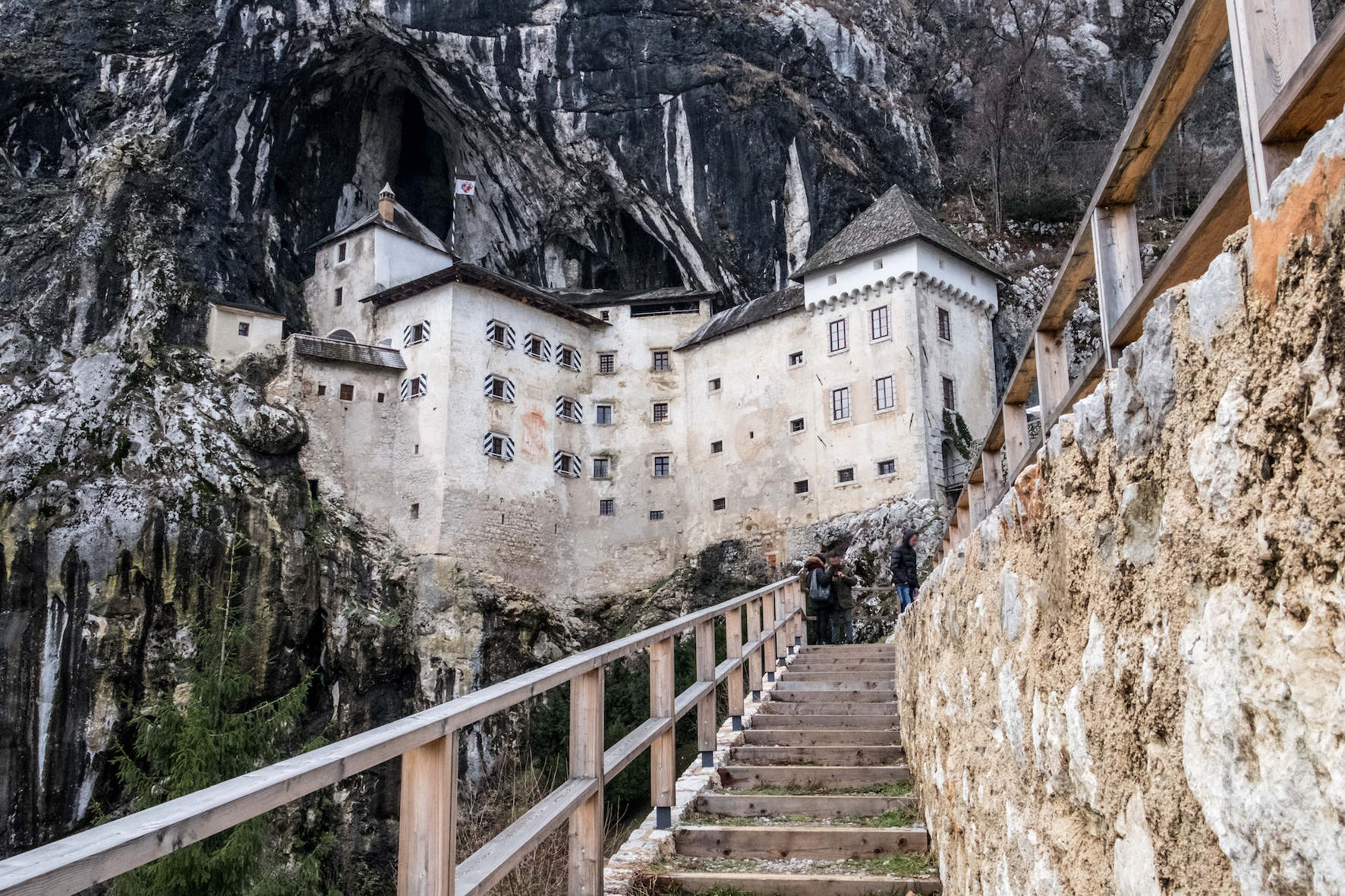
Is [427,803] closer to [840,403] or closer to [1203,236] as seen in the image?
[1203,236]

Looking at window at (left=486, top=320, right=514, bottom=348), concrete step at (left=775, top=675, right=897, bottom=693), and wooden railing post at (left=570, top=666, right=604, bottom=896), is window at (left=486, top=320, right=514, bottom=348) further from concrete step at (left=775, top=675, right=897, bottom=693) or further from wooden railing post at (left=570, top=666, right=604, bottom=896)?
wooden railing post at (left=570, top=666, right=604, bottom=896)

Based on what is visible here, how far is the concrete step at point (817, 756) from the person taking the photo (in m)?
6.38

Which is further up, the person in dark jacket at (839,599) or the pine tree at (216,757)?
the person in dark jacket at (839,599)

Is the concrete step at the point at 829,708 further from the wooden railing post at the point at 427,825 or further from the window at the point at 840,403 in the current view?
the window at the point at 840,403

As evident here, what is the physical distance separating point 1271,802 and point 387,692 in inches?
1147

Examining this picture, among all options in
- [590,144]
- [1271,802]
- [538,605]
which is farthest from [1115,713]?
[590,144]

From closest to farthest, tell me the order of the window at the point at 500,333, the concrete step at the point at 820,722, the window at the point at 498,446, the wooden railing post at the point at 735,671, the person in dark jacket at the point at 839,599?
1. the wooden railing post at the point at 735,671
2. the concrete step at the point at 820,722
3. the person in dark jacket at the point at 839,599
4. the window at the point at 498,446
5. the window at the point at 500,333

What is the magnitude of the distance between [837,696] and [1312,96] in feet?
24.0

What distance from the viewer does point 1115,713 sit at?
1857 millimetres

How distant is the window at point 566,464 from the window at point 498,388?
7.70ft

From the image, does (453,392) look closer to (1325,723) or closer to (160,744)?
(160,744)

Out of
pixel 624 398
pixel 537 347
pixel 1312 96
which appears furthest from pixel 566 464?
pixel 1312 96

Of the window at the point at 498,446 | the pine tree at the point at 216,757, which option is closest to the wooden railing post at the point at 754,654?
the pine tree at the point at 216,757

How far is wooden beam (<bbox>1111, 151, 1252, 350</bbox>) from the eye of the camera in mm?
1700
